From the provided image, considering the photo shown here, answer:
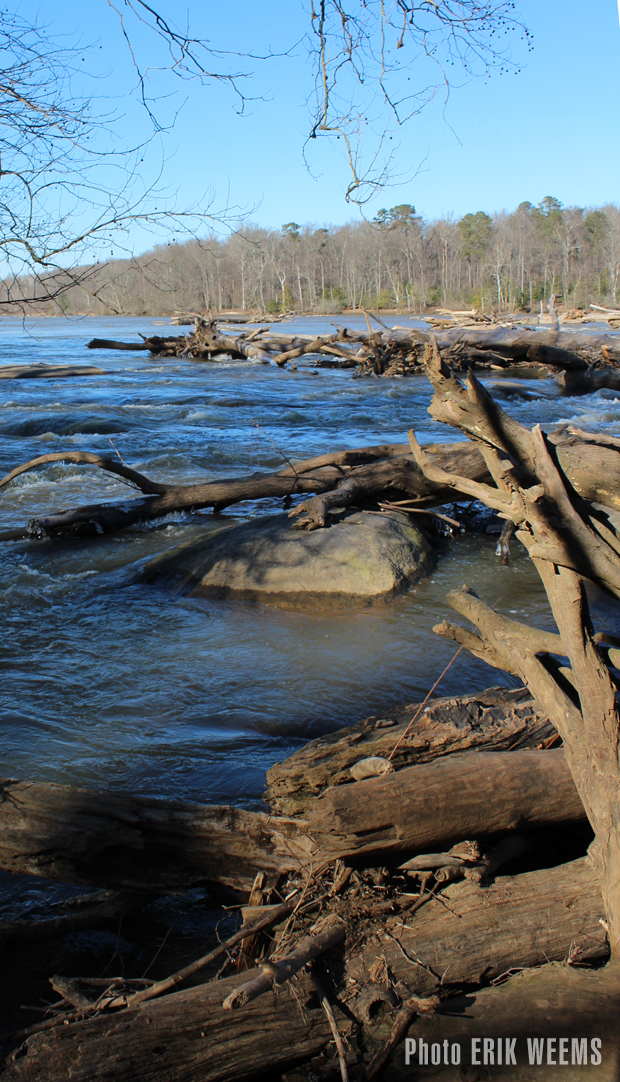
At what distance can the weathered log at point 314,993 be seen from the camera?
175 centimetres

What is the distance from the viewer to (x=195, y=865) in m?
2.56

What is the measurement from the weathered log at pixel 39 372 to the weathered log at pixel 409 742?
20.9 metres

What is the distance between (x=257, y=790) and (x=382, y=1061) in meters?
1.55

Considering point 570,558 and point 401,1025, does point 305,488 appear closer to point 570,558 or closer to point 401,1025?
point 570,558

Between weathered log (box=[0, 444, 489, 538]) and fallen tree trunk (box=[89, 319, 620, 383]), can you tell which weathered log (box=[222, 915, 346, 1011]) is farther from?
fallen tree trunk (box=[89, 319, 620, 383])

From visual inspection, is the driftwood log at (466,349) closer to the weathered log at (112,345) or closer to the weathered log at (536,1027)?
the weathered log at (112,345)

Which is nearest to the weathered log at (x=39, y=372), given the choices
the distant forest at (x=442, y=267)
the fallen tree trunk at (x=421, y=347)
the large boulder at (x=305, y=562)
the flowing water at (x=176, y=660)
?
the fallen tree trunk at (x=421, y=347)

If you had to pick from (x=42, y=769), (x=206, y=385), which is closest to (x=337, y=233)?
(x=206, y=385)

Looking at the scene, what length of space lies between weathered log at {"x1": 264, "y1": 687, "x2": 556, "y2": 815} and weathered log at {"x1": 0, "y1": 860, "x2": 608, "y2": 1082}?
20.3 inches

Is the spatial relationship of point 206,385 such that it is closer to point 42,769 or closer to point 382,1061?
point 42,769

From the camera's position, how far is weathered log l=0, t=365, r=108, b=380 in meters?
21.2

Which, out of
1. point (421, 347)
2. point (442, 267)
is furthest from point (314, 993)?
point (442, 267)

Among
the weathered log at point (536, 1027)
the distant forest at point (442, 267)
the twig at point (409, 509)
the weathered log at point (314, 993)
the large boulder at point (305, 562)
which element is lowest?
the weathered log at point (536, 1027)

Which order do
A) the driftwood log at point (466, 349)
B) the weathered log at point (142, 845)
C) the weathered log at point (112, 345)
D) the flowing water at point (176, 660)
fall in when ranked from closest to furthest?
the weathered log at point (142, 845), the flowing water at point (176, 660), the driftwood log at point (466, 349), the weathered log at point (112, 345)
